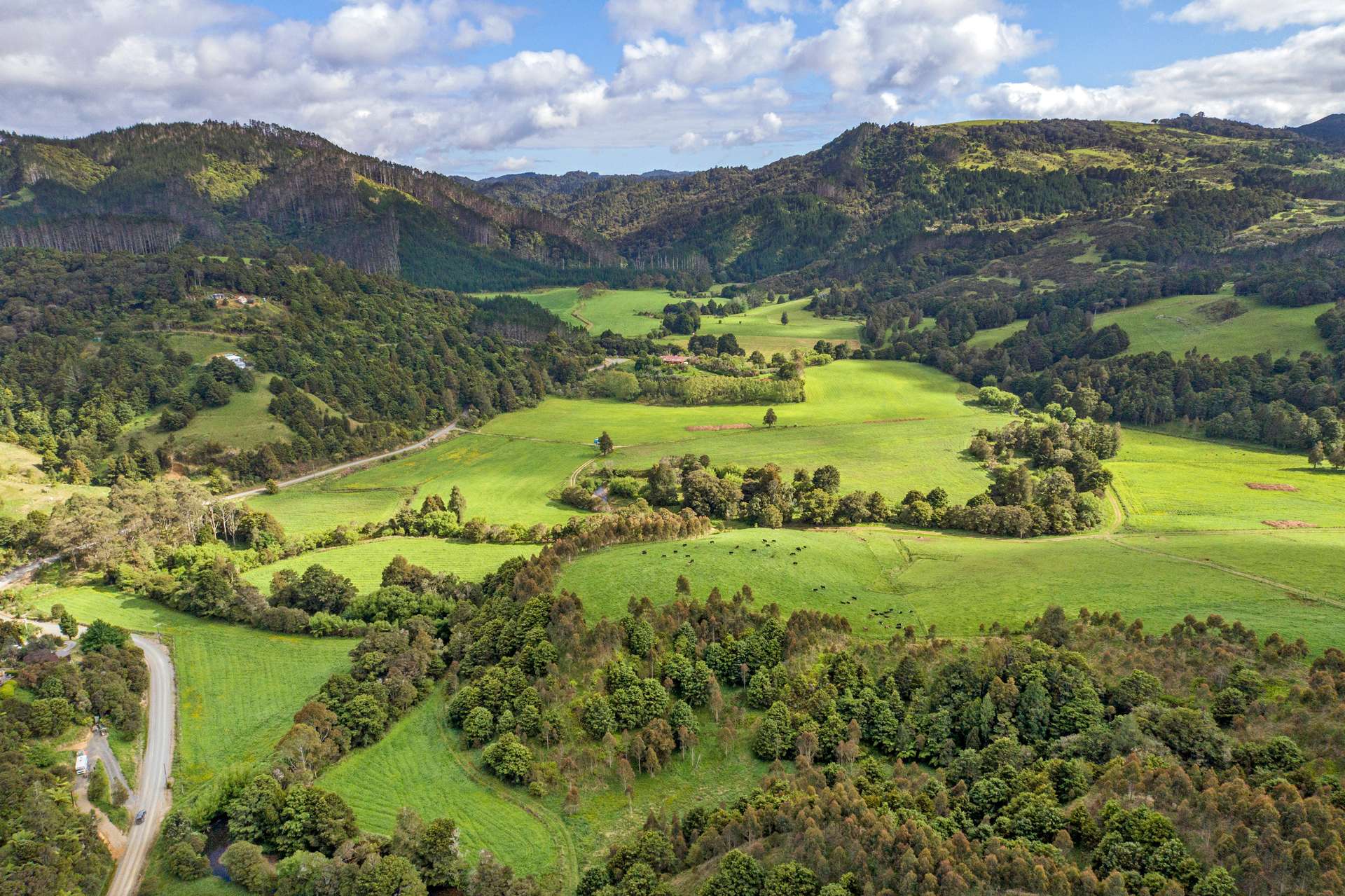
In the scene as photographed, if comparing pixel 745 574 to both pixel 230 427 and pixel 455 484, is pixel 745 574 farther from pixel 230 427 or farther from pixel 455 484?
pixel 230 427

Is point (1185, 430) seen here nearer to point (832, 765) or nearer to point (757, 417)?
point (757, 417)

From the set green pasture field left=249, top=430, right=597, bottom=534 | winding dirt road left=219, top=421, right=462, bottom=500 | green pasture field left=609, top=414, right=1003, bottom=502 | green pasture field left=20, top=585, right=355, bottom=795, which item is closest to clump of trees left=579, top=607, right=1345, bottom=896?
green pasture field left=20, top=585, right=355, bottom=795

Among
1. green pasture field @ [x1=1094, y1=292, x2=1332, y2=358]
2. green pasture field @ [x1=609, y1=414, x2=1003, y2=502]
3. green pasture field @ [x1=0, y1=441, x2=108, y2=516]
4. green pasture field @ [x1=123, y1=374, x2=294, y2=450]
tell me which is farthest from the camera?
green pasture field @ [x1=1094, y1=292, x2=1332, y2=358]

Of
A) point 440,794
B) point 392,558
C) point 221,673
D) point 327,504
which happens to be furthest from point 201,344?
point 440,794

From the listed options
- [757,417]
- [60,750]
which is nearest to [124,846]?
[60,750]

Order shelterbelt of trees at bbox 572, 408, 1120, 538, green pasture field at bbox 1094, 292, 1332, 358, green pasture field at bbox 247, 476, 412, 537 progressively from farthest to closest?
green pasture field at bbox 1094, 292, 1332, 358 → green pasture field at bbox 247, 476, 412, 537 → shelterbelt of trees at bbox 572, 408, 1120, 538

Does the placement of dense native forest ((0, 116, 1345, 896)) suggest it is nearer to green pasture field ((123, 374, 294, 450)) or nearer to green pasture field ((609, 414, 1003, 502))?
green pasture field ((123, 374, 294, 450))

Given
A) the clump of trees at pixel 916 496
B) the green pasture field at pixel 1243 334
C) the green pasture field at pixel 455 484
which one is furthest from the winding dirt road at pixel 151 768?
the green pasture field at pixel 1243 334

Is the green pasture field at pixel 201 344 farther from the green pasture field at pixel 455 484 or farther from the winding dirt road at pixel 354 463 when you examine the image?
the green pasture field at pixel 455 484

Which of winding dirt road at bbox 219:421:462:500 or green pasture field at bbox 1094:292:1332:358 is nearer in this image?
winding dirt road at bbox 219:421:462:500
